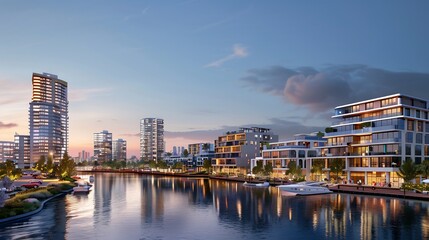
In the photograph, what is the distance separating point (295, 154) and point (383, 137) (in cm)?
4466

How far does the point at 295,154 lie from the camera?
153 m

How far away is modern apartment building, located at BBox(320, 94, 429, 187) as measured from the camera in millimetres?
108500

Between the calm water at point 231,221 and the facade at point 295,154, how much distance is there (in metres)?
67.4

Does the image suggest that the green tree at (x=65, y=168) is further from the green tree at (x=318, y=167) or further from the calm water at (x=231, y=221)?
the green tree at (x=318, y=167)

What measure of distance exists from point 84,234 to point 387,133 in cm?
9197

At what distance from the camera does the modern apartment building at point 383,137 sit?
356 feet

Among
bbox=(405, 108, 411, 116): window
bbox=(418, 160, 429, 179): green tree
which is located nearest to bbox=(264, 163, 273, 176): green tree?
bbox=(405, 108, 411, 116): window

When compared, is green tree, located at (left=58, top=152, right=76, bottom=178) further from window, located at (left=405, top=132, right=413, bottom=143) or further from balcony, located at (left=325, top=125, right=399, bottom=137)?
window, located at (left=405, top=132, right=413, bottom=143)

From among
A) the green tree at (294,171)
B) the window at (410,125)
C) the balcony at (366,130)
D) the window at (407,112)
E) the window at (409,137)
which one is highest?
the window at (407,112)

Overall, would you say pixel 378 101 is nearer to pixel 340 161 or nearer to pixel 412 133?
pixel 412 133

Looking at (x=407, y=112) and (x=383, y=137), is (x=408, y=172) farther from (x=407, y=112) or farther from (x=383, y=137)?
(x=407, y=112)

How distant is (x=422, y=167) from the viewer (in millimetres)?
96375

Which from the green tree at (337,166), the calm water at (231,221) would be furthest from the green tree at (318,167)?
the calm water at (231,221)

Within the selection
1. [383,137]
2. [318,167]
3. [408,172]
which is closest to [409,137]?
[383,137]
